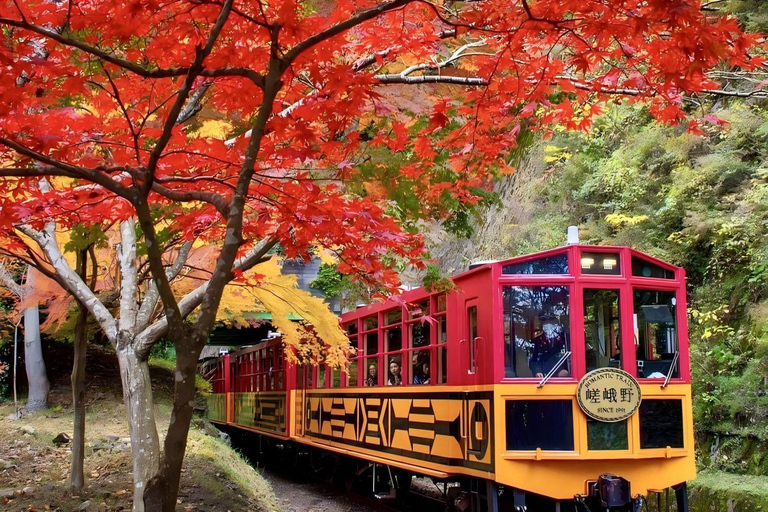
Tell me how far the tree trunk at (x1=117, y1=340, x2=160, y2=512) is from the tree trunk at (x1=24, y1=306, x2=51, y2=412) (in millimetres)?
9079

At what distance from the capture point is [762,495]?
30.4ft

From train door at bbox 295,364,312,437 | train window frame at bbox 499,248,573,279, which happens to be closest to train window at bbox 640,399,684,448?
train window frame at bbox 499,248,573,279

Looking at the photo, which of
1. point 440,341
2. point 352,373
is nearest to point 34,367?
point 352,373

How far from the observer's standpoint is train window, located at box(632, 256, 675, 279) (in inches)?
280

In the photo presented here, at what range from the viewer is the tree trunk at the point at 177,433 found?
12.5 ft

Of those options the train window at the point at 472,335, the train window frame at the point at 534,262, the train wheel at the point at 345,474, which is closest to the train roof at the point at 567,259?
the train window frame at the point at 534,262

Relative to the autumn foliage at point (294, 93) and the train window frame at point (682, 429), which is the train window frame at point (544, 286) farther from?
the autumn foliage at point (294, 93)

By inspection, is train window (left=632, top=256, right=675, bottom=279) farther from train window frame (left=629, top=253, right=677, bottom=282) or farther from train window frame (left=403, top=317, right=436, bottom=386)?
train window frame (left=403, top=317, right=436, bottom=386)

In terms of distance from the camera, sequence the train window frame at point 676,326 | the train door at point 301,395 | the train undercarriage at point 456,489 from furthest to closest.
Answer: the train door at point 301,395, the train window frame at point 676,326, the train undercarriage at point 456,489

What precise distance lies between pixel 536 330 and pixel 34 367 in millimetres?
11208

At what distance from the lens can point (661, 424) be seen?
22.6 feet

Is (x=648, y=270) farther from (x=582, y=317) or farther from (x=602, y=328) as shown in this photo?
(x=582, y=317)

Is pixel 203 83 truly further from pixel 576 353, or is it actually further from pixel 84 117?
pixel 576 353

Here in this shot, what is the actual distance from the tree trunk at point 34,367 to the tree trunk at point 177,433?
38.6 feet
